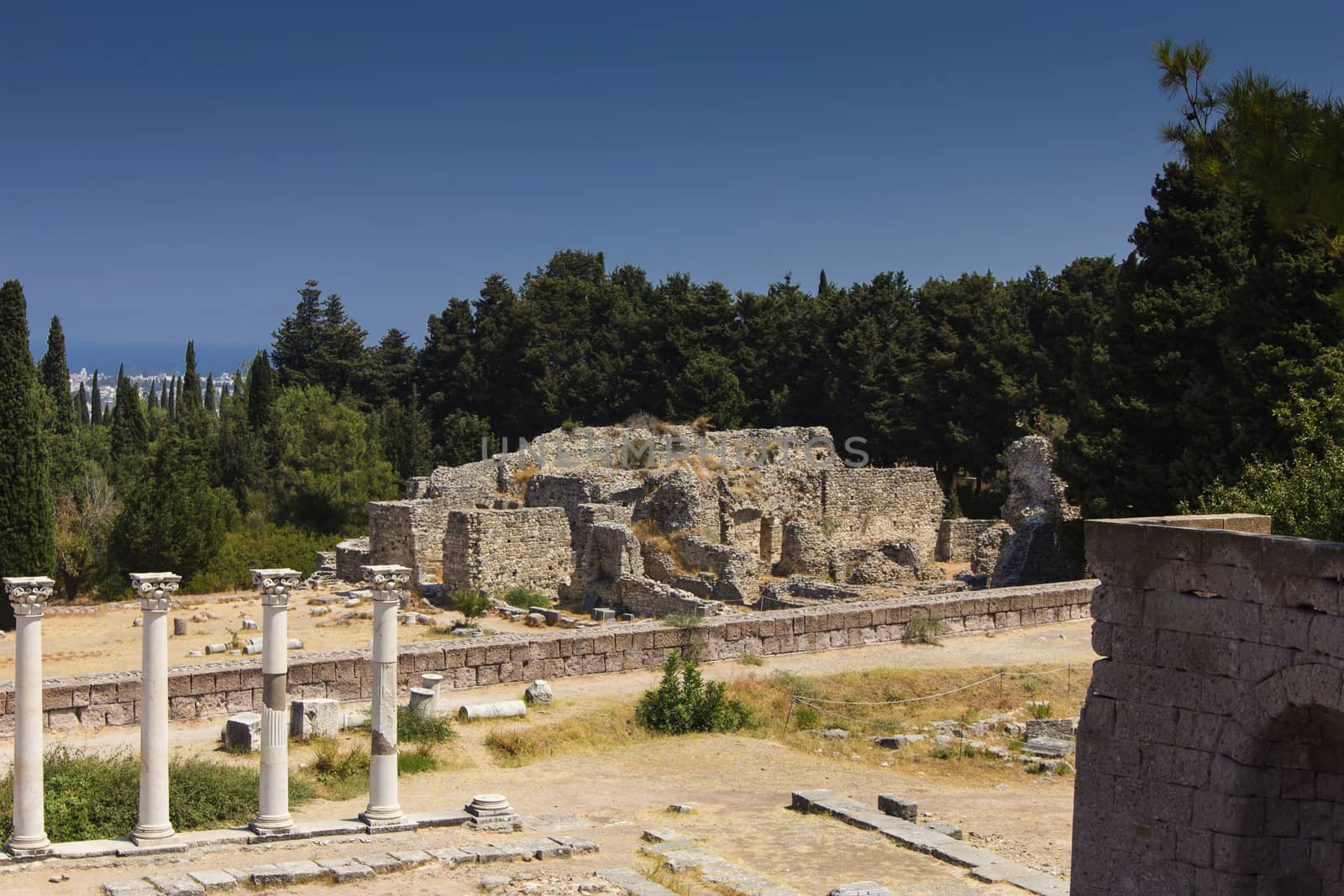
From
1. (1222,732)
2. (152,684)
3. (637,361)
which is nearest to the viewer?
(1222,732)

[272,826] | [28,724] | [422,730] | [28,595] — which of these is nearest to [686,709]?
[422,730]

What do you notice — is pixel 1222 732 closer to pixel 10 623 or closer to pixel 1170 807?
pixel 1170 807

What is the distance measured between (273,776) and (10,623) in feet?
59.1

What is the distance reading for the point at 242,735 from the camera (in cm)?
1409

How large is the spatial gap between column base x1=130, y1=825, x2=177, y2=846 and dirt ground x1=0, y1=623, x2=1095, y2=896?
0.25 m

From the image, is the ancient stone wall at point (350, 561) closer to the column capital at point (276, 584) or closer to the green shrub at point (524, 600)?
the green shrub at point (524, 600)

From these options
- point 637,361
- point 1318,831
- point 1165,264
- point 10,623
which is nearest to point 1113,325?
point 1165,264

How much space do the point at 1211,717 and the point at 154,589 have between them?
815 cm

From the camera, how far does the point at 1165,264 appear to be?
2486 centimetres

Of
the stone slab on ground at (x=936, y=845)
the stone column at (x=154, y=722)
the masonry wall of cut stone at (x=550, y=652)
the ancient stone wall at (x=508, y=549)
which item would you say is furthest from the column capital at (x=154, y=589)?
the ancient stone wall at (x=508, y=549)

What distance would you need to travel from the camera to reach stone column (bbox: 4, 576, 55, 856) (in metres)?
10.6

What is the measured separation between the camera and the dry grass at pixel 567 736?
14.7 meters

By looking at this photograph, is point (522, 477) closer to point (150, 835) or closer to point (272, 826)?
point (272, 826)

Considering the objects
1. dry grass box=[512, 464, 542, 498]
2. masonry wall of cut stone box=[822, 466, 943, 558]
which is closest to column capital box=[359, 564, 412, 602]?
dry grass box=[512, 464, 542, 498]
